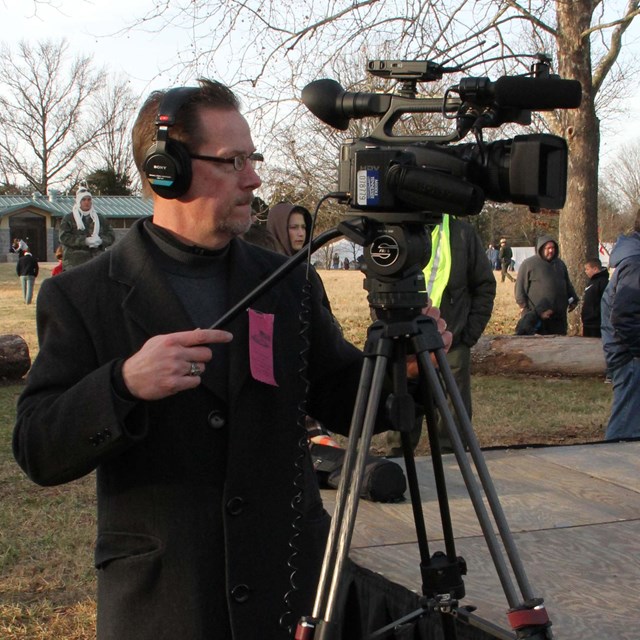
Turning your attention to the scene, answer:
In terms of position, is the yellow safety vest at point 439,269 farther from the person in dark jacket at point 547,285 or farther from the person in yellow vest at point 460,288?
the person in dark jacket at point 547,285

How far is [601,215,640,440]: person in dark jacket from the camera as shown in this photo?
18.5 feet

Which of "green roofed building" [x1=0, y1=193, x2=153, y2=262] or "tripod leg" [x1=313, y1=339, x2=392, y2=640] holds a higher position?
"green roofed building" [x1=0, y1=193, x2=153, y2=262]

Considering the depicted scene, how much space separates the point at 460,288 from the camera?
5812 mm

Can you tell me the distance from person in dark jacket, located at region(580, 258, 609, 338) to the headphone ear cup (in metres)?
8.99

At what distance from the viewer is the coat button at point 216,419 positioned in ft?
6.25

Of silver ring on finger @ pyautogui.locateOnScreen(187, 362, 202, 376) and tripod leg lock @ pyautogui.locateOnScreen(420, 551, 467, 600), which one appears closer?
silver ring on finger @ pyautogui.locateOnScreen(187, 362, 202, 376)

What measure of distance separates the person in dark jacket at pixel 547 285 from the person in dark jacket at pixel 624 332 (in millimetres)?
4528

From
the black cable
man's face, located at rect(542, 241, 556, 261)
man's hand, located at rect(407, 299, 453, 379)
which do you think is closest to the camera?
man's hand, located at rect(407, 299, 453, 379)

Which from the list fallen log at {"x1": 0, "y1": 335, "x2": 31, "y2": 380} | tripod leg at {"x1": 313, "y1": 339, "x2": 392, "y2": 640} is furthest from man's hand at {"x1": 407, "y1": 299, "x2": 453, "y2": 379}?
fallen log at {"x1": 0, "y1": 335, "x2": 31, "y2": 380}

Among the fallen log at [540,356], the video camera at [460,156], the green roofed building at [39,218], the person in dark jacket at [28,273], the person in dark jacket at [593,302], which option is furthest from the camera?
the green roofed building at [39,218]

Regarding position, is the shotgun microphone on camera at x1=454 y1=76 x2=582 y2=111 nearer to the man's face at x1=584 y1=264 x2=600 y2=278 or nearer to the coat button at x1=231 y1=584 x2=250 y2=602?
the coat button at x1=231 y1=584 x2=250 y2=602

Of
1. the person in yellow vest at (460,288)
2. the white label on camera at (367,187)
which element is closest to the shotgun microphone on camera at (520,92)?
the white label on camera at (367,187)

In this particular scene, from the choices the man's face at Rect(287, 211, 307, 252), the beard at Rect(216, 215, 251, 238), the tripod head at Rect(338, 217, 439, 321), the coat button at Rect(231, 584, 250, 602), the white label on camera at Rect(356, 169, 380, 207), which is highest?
the man's face at Rect(287, 211, 307, 252)

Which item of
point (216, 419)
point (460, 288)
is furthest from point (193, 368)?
point (460, 288)
